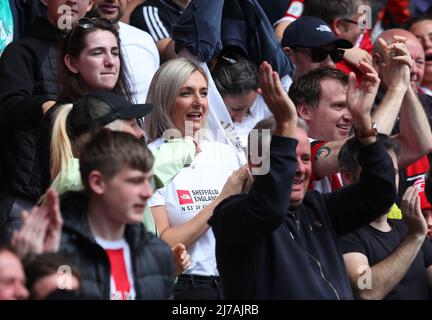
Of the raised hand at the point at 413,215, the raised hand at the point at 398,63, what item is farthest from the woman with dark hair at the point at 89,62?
the raised hand at the point at 413,215

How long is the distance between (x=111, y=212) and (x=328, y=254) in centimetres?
113

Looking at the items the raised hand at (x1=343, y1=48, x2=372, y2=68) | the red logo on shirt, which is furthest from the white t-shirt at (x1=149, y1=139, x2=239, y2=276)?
the raised hand at (x1=343, y1=48, x2=372, y2=68)

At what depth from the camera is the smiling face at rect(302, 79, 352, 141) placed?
655 centimetres

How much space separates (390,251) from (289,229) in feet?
A: 2.62

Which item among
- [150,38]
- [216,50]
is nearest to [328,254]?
[216,50]

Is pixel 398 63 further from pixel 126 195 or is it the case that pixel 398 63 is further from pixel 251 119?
pixel 126 195

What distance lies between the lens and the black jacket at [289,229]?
463cm

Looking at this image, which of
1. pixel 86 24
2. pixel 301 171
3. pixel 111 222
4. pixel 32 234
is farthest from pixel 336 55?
pixel 32 234

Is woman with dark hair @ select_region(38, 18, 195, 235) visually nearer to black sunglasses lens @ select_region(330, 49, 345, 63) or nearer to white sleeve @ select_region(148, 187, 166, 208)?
white sleeve @ select_region(148, 187, 166, 208)

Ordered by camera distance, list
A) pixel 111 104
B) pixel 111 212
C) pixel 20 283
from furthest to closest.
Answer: pixel 111 104, pixel 111 212, pixel 20 283

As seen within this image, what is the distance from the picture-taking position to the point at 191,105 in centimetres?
622

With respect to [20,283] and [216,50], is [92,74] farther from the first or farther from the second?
[20,283]

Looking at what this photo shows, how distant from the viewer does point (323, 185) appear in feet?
20.5

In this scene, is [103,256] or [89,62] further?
[89,62]
